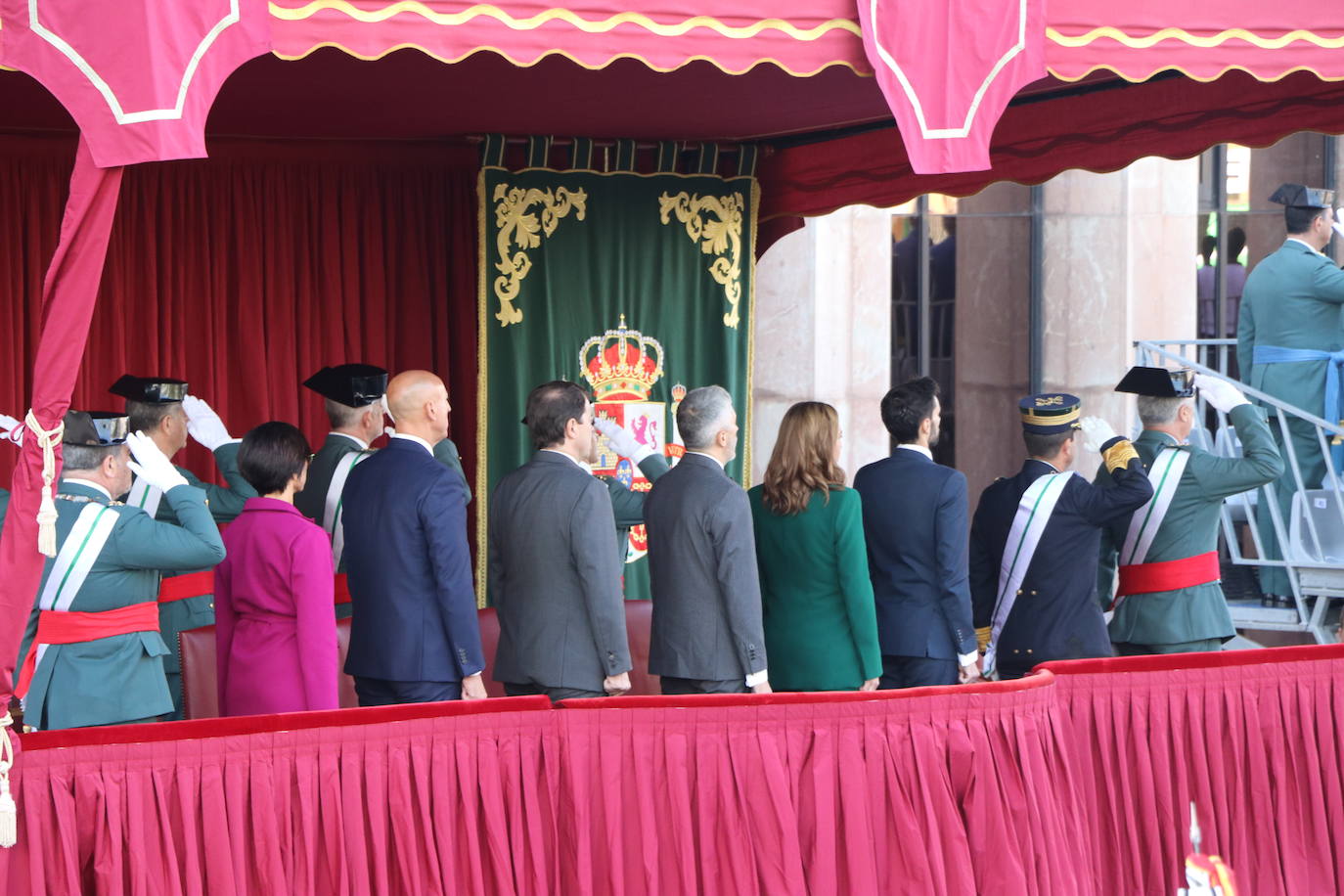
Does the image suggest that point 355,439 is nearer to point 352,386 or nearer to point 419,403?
point 352,386

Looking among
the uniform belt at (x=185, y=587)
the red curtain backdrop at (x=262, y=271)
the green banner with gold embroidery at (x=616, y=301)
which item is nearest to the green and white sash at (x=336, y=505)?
the uniform belt at (x=185, y=587)

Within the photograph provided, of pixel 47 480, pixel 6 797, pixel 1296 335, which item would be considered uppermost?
pixel 1296 335

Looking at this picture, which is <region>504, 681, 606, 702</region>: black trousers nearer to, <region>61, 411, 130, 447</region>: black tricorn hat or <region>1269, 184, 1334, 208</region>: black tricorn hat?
<region>61, 411, 130, 447</region>: black tricorn hat

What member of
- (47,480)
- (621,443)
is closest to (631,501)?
(621,443)

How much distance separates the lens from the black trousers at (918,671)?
5445mm

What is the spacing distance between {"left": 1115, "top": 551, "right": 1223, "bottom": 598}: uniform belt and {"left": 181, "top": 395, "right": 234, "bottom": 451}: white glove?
3.32 meters

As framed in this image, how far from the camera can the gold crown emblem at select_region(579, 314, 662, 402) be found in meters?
7.58

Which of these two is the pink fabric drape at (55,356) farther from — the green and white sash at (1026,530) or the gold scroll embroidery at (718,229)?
the gold scroll embroidery at (718,229)

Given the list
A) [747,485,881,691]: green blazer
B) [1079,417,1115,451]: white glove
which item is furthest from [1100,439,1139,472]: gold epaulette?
[747,485,881,691]: green blazer

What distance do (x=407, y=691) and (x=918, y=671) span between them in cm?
162

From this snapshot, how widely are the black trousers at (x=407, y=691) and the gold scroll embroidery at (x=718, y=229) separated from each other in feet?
10.5

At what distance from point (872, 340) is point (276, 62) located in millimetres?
5569

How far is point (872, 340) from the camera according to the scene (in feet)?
35.5

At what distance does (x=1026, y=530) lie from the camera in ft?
18.5
